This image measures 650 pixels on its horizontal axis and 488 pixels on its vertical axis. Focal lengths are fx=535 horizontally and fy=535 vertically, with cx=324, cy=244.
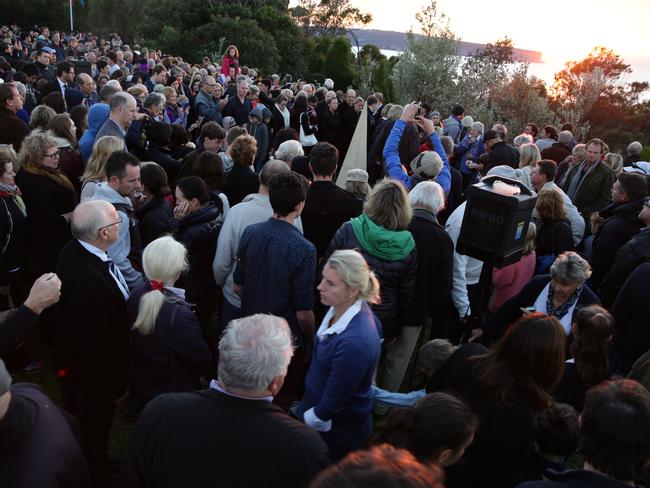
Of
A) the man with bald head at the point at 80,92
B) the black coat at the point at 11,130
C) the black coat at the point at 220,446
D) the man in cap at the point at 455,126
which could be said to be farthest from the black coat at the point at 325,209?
the man in cap at the point at 455,126

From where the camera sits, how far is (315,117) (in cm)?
980

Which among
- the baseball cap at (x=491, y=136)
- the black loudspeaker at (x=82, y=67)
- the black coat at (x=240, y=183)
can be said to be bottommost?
the black coat at (x=240, y=183)

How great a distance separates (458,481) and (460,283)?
7.30 feet

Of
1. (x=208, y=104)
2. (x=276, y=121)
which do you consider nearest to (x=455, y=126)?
(x=276, y=121)

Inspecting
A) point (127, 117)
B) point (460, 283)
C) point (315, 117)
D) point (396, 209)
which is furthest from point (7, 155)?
point (315, 117)

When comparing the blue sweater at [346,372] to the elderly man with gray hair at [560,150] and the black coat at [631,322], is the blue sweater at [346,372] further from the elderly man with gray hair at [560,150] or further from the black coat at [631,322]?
the elderly man with gray hair at [560,150]

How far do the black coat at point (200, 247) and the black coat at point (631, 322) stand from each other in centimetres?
295

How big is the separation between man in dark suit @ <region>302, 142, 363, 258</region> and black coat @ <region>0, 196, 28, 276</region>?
2.19m

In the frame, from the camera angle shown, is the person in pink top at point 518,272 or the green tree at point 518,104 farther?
the green tree at point 518,104

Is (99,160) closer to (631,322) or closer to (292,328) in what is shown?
(292,328)

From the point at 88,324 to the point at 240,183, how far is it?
232 centimetres

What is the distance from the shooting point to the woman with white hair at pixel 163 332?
109 inches

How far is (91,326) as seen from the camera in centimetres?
288

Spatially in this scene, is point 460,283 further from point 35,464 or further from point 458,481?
point 35,464
